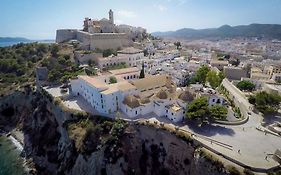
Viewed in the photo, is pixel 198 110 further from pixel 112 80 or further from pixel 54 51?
pixel 54 51

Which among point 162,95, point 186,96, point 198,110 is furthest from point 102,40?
point 198,110

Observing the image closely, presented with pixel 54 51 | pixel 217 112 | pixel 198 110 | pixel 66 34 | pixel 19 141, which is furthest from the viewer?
pixel 66 34

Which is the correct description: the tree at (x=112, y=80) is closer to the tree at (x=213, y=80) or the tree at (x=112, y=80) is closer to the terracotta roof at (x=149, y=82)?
the terracotta roof at (x=149, y=82)

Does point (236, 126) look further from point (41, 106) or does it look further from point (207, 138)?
point (41, 106)

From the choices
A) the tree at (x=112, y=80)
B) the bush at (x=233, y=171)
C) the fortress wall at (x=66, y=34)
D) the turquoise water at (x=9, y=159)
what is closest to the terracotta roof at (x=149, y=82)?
the tree at (x=112, y=80)

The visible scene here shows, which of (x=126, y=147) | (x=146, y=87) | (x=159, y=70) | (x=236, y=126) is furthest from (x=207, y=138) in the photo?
(x=159, y=70)
